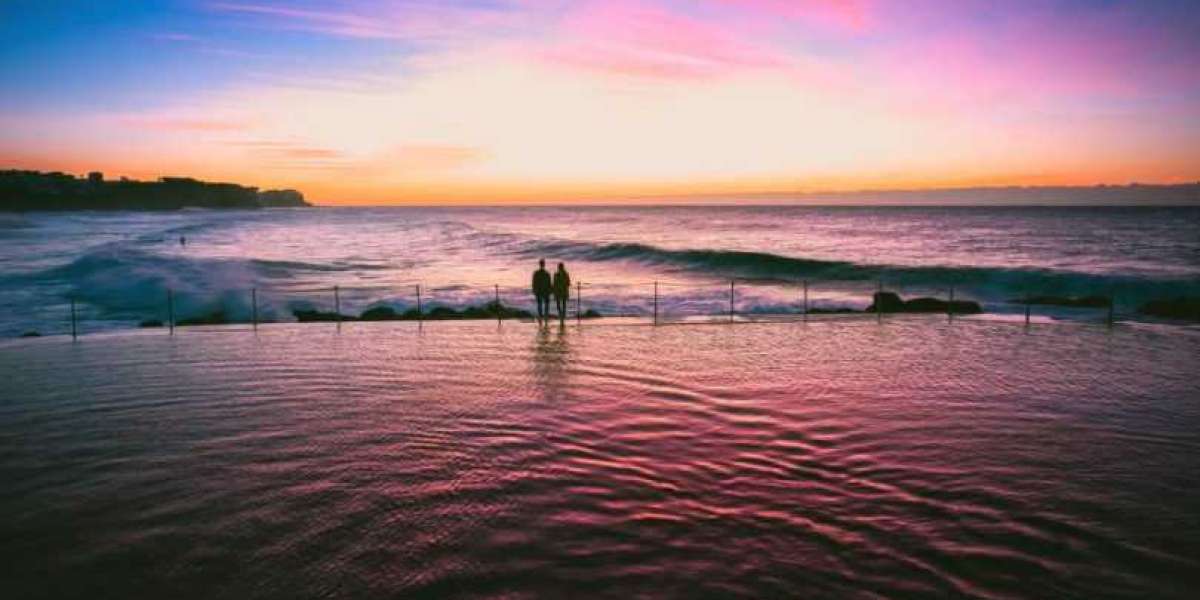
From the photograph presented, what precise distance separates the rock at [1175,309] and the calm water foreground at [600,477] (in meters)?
10.5

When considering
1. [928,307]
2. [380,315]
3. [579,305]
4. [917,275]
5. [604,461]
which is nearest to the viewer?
[604,461]

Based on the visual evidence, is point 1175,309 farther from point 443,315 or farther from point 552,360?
point 443,315

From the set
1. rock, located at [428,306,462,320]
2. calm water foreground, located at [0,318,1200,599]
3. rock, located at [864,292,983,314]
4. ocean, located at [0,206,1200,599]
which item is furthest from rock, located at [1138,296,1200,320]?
rock, located at [428,306,462,320]

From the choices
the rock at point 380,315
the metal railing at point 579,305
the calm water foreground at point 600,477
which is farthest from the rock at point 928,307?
the rock at point 380,315

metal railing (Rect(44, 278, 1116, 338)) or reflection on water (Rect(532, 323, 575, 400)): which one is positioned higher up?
reflection on water (Rect(532, 323, 575, 400))

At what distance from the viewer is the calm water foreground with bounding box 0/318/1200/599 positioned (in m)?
5.88

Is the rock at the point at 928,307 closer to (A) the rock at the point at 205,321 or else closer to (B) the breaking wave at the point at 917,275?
(B) the breaking wave at the point at 917,275

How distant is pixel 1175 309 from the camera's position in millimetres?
23484

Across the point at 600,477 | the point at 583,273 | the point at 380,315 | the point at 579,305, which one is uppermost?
the point at 579,305

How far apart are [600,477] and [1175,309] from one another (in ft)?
80.3

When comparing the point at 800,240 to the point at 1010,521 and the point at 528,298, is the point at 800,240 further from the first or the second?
the point at 1010,521

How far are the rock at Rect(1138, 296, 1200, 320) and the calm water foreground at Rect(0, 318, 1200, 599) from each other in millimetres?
10545

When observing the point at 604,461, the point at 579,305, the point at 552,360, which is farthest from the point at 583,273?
the point at 604,461

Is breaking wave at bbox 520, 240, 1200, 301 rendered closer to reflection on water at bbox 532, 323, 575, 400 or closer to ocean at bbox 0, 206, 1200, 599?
ocean at bbox 0, 206, 1200, 599
